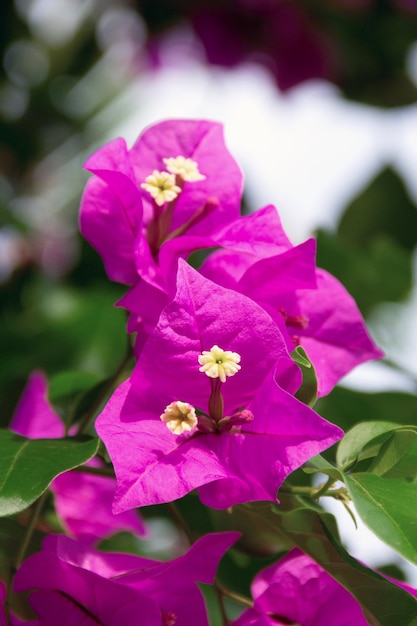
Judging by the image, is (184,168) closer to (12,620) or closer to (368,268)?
(12,620)

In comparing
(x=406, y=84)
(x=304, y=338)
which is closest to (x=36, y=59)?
(x=406, y=84)

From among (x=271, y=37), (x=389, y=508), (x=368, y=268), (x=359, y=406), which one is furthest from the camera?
(x=271, y=37)

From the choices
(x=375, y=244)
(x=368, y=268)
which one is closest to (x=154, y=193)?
(x=368, y=268)

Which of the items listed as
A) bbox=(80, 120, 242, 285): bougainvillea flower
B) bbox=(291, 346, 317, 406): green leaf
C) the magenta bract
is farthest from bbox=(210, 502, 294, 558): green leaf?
bbox=(80, 120, 242, 285): bougainvillea flower

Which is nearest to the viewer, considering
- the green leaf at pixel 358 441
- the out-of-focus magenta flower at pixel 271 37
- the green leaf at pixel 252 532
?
the green leaf at pixel 358 441

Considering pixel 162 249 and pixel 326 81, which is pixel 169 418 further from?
pixel 326 81

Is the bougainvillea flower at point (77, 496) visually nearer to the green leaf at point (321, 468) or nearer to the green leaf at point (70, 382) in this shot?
the green leaf at point (70, 382)

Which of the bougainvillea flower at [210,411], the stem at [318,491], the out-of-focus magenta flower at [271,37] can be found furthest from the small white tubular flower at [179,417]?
the out-of-focus magenta flower at [271,37]
